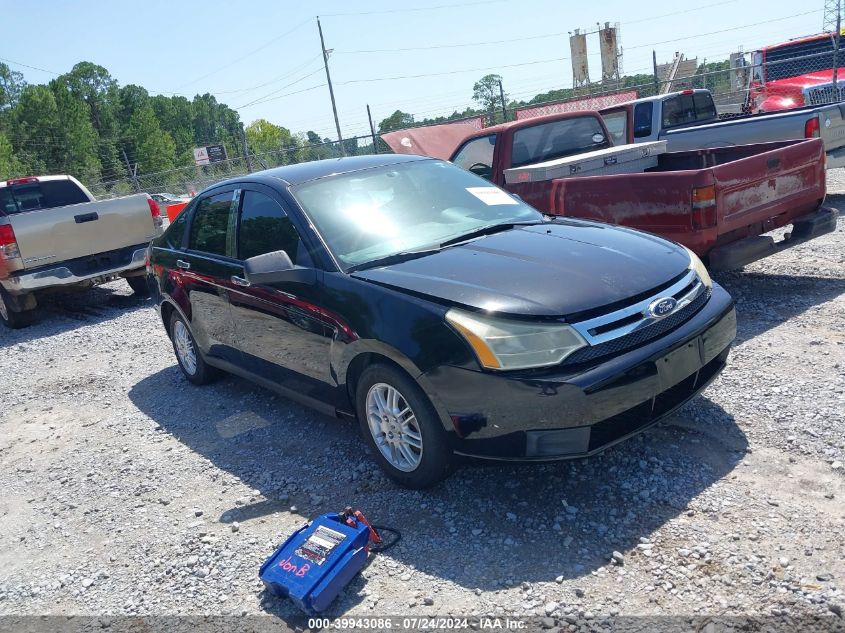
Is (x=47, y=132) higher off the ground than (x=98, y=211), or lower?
higher

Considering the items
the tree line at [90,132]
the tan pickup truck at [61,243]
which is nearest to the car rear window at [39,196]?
the tan pickup truck at [61,243]

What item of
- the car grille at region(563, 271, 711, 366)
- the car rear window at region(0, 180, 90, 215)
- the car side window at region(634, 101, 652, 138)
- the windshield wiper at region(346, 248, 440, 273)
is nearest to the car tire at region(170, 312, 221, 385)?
the windshield wiper at region(346, 248, 440, 273)

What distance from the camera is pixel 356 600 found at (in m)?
2.95

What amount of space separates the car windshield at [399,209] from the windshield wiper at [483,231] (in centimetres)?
3

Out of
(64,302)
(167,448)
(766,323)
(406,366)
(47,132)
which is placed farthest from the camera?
(47,132)

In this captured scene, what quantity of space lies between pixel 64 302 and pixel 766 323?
998cm

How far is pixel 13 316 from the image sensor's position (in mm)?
9469

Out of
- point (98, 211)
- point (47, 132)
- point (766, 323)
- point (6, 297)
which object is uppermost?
point (47, 132)

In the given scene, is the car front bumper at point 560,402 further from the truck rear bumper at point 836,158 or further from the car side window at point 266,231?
the truck rear bumper at point 836,158

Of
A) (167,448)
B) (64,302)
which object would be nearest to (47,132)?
(64,302)

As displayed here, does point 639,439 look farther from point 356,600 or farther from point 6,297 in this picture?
point 6,297

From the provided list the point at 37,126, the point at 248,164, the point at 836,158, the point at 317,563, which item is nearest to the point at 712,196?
the point at 317,563

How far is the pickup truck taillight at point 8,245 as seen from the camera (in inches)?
336

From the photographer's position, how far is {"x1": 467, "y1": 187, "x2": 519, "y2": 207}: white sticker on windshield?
4.71 m
